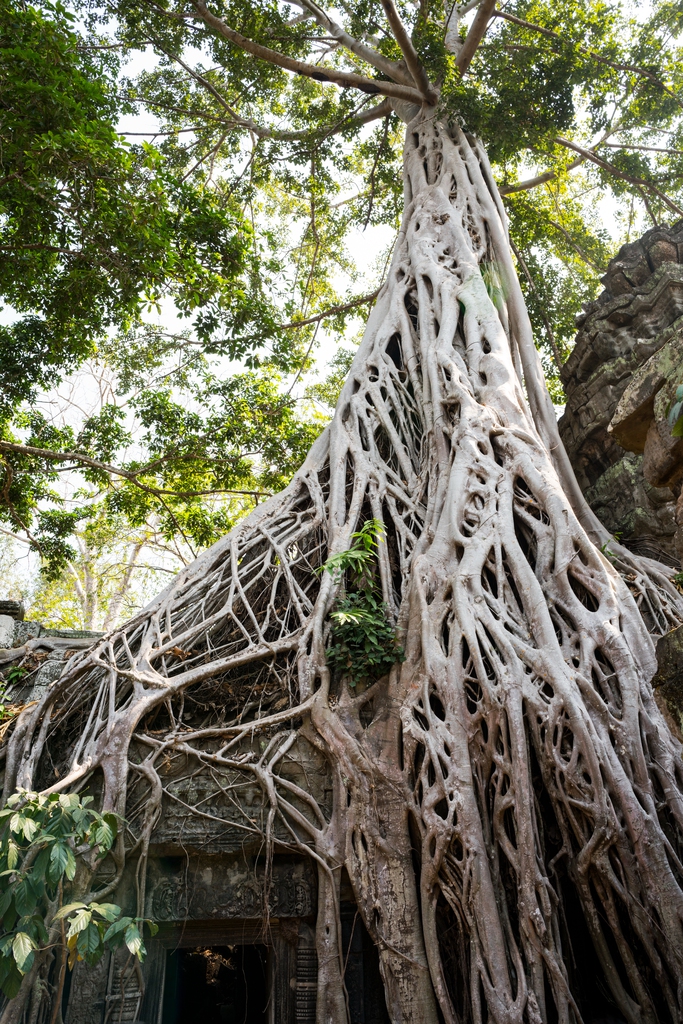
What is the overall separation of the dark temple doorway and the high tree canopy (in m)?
2.19

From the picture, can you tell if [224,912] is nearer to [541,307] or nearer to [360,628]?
[360,628]

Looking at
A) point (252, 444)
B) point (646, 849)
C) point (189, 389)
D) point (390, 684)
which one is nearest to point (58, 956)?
point (390, 684)

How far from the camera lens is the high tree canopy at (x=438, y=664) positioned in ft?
9.65

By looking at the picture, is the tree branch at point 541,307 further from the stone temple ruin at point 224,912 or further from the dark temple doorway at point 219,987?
the dark temple doorway at point 219,987

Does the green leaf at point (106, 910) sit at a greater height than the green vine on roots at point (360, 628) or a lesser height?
lesser

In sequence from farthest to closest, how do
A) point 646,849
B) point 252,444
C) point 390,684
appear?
point 252,444
point 390,684
point 646,849

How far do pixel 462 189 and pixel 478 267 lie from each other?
1070 mm

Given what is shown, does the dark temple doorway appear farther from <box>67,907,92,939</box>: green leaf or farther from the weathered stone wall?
the weathered stone wall

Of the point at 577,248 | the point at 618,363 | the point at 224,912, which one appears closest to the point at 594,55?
the point at 618,363

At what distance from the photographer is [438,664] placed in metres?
3.50

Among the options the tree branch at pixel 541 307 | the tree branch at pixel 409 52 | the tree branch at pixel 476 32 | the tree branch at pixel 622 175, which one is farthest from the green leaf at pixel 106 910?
the tree branch at pixel 622 175

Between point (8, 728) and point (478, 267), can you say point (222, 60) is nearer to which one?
point (478, 267)

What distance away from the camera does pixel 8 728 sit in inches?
150

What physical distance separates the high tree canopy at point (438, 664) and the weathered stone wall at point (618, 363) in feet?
3.60
